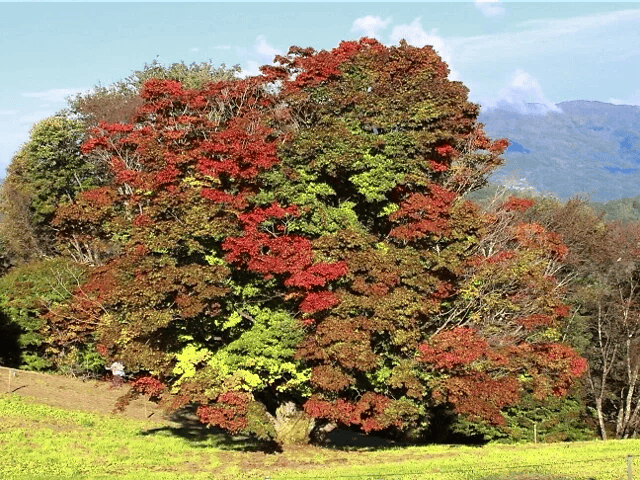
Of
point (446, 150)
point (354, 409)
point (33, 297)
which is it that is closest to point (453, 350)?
point (354, 409)

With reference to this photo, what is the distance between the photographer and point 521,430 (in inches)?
1473

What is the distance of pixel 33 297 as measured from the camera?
36875 mm

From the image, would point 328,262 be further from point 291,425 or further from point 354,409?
point 291,425

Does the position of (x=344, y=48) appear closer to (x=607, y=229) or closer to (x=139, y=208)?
(x=139, y=208)

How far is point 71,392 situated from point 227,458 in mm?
13575

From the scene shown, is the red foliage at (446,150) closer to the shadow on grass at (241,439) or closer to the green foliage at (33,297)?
the shadow on grass at (241,439)

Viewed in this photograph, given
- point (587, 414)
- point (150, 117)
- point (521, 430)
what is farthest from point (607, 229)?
point (150, 117)

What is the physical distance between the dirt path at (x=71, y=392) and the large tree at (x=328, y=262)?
7470 mm

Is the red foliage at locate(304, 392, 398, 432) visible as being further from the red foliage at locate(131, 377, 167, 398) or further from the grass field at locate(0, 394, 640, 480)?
the red foliage at locate(131, 377, 167, 398)

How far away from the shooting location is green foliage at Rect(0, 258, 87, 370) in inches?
1451

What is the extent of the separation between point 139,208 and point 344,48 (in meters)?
10.3

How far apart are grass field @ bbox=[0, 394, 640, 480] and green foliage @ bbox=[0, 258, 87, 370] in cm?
965

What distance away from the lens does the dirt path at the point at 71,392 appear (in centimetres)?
3080

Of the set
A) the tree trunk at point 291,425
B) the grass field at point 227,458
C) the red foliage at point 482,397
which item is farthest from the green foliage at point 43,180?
the red foliage at point 482,397
